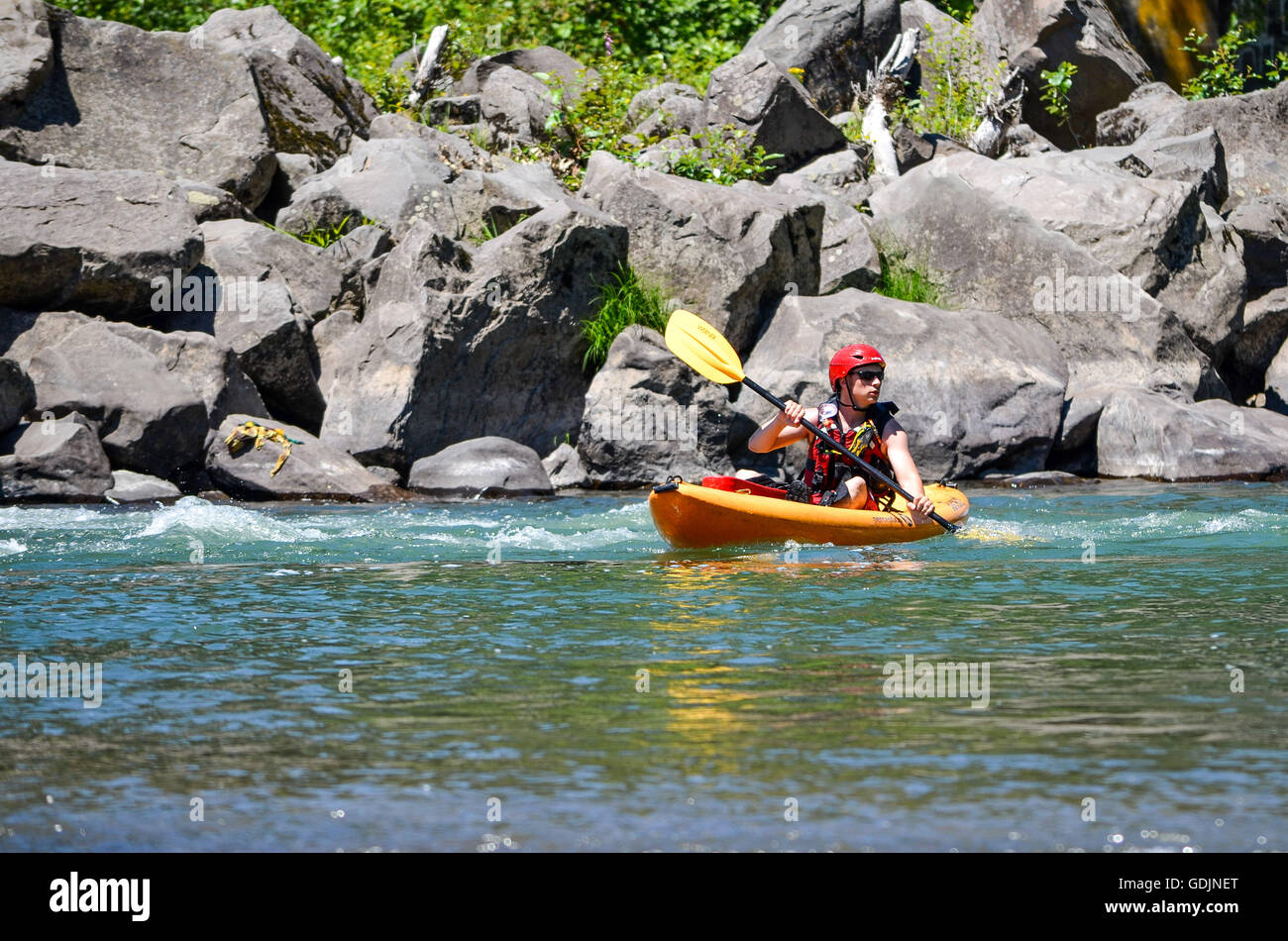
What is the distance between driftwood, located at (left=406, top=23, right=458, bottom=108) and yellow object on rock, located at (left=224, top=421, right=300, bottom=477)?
739cm

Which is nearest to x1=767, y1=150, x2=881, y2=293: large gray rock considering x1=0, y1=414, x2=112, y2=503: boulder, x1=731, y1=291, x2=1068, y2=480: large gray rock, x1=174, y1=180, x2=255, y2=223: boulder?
x1=731, y1=291, x2=1068, y2=480: large gray rock

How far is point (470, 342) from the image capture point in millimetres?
11789

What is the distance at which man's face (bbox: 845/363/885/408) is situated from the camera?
297 inches

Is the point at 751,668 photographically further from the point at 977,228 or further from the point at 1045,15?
the point at 1045,15

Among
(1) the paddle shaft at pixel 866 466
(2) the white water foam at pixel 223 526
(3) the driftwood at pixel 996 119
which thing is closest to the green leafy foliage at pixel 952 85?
(3) the driftwood at pixel 996 119

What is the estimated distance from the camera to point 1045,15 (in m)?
18.3

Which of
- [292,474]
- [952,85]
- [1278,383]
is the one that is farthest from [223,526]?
[952,85]

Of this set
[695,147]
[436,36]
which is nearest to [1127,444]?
[695,147]

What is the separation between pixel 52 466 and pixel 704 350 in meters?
4.64

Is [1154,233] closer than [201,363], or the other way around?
[201,363]

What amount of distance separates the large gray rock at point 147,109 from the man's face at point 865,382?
8132mm

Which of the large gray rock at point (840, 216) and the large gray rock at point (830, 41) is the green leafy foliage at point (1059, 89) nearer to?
the large gray rock at point (830, 41)

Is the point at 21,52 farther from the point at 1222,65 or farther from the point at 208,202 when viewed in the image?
the point at 1222,65
